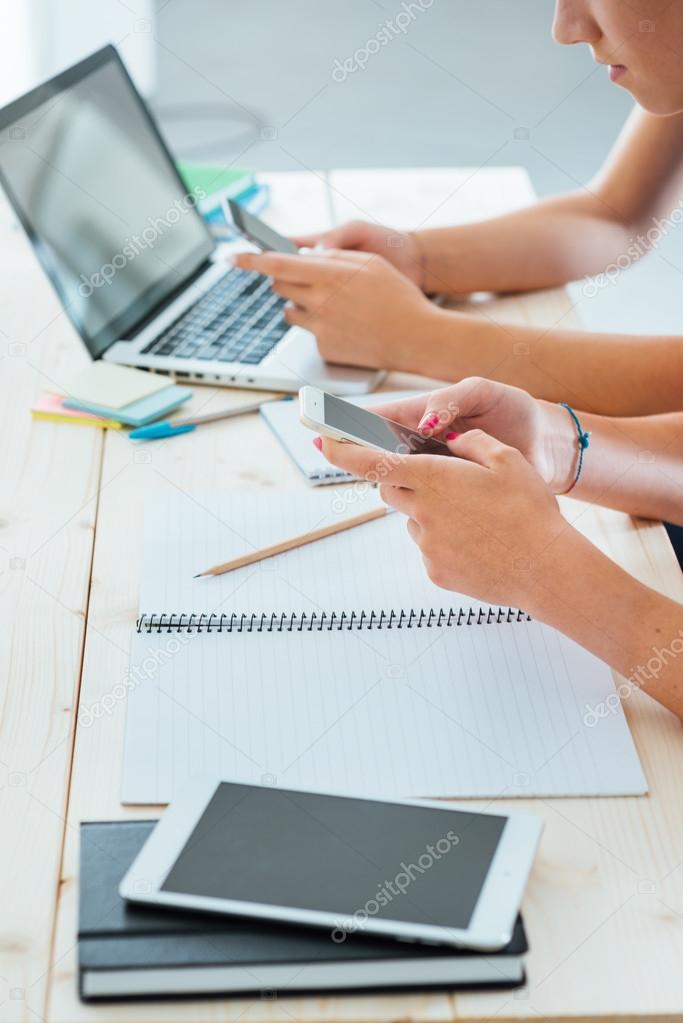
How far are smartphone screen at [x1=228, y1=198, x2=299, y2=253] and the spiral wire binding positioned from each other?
567 mm

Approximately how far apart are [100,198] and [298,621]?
648 millimetres

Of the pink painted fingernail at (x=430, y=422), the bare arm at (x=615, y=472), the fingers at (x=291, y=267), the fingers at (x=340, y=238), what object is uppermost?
the pink painted fingernail at (x=430, y=422)

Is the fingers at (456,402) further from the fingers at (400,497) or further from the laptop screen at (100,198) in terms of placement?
the laptop screen at (100,198)

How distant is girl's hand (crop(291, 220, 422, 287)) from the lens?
1462mm

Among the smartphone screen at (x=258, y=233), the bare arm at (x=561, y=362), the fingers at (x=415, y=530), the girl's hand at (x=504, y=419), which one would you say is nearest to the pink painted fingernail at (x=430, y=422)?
the girl's hand at (x=504, y=419)

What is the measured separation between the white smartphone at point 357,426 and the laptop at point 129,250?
313 mm

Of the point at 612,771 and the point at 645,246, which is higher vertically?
the point at 612,771

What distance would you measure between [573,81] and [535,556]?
12.3ft

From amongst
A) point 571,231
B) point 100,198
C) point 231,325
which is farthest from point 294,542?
point 571,231

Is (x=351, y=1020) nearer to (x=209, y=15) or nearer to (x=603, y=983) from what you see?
(x=603, y=983)

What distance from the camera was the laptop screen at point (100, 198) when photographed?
122 centimetres

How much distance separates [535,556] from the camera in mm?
874

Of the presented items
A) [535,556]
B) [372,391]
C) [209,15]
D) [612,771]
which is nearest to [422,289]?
[372,391]

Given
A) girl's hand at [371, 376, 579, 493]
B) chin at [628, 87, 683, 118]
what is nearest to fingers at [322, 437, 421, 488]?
girl's hand at [371, 376, 579, 493]
